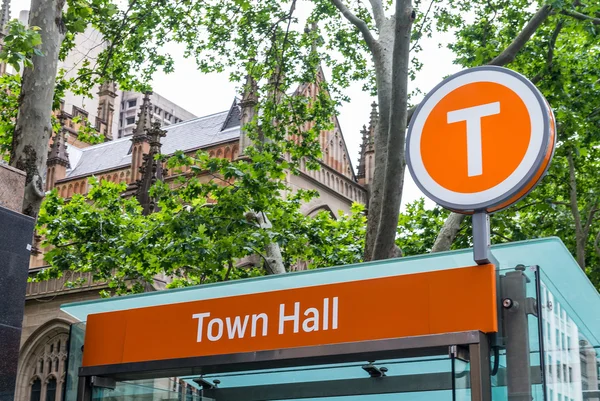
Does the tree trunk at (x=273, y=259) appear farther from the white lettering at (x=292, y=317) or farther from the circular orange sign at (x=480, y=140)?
the circular orange sign at (x=480, y=140)

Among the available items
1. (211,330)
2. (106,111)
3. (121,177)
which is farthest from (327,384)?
(106,111)

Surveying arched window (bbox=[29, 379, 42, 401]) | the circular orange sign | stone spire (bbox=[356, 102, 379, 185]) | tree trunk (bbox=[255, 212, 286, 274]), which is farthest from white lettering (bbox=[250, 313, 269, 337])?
stone spire (bbox=[356, 102, 379, 185])

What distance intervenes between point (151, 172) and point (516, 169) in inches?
1064

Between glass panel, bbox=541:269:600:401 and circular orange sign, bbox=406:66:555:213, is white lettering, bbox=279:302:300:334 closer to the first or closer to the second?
circular orange sign, bbox=406:66:555:213

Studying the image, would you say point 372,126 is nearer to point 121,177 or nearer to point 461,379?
point 121,177

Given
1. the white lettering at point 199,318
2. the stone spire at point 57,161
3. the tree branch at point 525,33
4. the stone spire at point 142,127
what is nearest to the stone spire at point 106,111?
the stone spire at point 57,161

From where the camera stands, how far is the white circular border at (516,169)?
359 cm

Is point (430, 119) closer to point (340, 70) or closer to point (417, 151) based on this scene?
point (417, 151)

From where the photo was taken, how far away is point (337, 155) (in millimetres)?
38125

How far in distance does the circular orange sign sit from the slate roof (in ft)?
99.9

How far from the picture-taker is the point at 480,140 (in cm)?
374

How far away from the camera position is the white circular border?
11.8 feet

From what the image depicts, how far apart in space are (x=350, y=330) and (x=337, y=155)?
34507 millimetres

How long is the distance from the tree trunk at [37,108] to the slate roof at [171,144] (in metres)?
25.5
